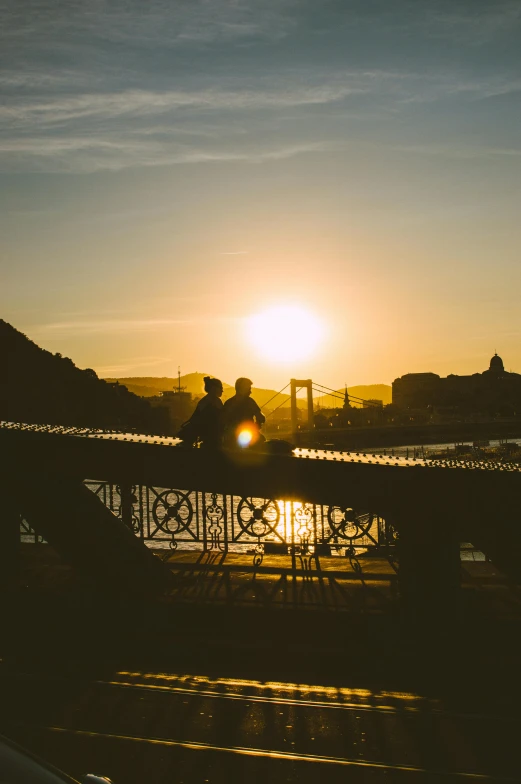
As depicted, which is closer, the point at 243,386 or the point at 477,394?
the point at 243,386

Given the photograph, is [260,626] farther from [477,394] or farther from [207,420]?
[477,394]

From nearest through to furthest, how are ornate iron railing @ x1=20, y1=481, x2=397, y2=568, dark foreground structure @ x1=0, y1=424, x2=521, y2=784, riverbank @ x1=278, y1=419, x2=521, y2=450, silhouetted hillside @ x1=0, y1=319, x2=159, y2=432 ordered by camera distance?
dark foreground structure @ x1=0, y1=424, x2=521, y2=784
ornate iron railing @ x1=20, y1=481, x2=397, y2=568
silhouetted hillside @ x1=0, y1=319, x2=159, y2=432
riverbank @ x1=278, y1=419, x2=521, y2=450

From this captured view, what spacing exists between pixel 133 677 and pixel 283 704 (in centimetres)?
153

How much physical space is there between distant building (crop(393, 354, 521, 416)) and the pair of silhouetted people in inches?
4268

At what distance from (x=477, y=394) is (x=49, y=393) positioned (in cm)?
10315

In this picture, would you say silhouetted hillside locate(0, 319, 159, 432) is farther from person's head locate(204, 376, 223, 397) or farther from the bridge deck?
person's head locate(204, 376, 223, 397)

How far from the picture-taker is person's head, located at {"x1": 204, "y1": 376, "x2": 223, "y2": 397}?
9.08 metres

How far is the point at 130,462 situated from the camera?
893 cm

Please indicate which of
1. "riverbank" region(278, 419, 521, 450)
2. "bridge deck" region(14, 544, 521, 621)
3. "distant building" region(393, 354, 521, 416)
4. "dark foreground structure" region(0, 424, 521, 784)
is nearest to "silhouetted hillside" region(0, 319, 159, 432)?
"riverbank" region(278, 419, 521, 450)

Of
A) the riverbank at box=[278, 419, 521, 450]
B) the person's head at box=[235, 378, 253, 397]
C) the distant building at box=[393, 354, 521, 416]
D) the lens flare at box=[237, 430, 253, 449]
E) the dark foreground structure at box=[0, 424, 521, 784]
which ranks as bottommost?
the dark foreground structure at box=[0, 424, 521, 784]

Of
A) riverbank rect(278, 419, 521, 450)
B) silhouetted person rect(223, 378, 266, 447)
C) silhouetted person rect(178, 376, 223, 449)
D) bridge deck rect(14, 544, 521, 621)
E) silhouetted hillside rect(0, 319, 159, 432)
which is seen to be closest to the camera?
bridge deck rect(14, 544, 521, 621)

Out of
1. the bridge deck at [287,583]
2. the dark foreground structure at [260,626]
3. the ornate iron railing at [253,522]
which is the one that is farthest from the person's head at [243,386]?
the bridge deck at [287,583]

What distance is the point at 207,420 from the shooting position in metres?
9.03

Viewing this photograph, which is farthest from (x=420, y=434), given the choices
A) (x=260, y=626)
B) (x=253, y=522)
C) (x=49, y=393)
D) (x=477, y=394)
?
(x=260, y=626)
